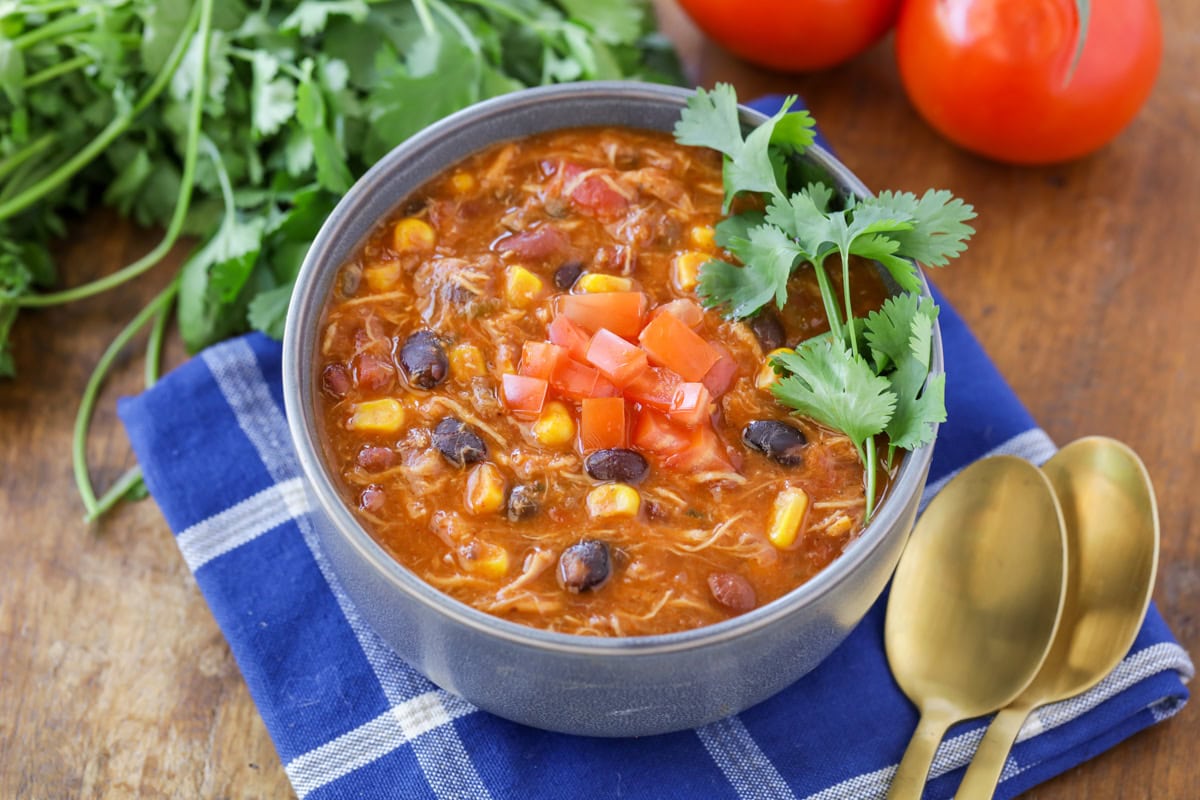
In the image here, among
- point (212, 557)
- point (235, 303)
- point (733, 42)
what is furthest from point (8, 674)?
point (733, 42)

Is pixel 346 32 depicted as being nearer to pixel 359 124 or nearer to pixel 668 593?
pixel 359 124

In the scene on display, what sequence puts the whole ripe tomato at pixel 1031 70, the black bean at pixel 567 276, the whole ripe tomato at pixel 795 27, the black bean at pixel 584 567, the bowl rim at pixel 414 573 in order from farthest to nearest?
1. the whole ripe tomato at pixel 795 27
2. the whole ripe tomato at pixel 1031 70
3. the black bean at pixel 567 276
4. the black bean at pixel 584 567
5. the bowl rim at pixel 414 573

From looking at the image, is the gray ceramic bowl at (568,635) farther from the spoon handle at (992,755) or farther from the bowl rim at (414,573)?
the spoon handle at (992,755)

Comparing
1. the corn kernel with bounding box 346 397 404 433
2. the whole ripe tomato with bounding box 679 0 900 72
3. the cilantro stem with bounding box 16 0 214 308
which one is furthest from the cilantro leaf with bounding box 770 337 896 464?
the cilantro stem with bounding box 16 0 214 308

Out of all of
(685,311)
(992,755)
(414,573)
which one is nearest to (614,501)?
(414,573)

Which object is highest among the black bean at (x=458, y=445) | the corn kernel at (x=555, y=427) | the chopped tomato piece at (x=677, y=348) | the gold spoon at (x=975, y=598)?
the chopped tomato piece at (x=677, y=348)

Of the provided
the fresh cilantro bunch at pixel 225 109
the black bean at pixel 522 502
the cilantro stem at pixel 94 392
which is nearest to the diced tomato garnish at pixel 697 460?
the black bean at pixel 522 502

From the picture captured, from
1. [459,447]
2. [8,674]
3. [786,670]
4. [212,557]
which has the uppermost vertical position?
[459,447]
